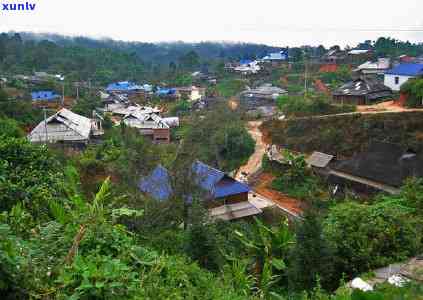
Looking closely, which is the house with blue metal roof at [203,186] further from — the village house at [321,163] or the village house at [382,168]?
the village house at [321,163]

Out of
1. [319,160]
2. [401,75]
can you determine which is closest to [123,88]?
[401,75]

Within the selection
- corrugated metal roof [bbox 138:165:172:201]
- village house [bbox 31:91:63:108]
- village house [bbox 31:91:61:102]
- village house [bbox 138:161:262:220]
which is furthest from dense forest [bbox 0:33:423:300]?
village house [bbox 31:91:61:102]

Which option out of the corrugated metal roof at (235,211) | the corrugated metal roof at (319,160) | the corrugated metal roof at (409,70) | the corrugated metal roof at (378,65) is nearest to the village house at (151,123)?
the corrugated metal roof at (319,160)

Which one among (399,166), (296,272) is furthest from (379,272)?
(399,166)

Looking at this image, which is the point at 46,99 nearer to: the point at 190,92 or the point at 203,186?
the point at 190,92

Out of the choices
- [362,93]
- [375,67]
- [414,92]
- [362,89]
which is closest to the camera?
[414,92]
